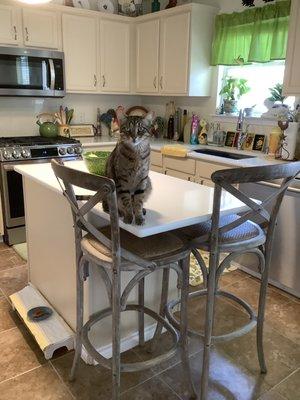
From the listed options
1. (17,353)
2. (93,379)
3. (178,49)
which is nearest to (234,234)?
(93,379)

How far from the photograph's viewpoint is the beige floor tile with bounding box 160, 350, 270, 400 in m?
1.74

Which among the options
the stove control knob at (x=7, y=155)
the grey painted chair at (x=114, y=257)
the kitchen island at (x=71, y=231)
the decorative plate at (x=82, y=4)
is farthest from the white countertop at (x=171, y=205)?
the decorative plate at (x=82, y=4)

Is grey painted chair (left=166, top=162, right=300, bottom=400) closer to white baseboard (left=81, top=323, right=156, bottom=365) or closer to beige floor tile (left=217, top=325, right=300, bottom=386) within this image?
beige floor tile (left=217, top=325, right=300, bottom=386)

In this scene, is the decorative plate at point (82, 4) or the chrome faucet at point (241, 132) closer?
the chrome faucet at point (241, 132)

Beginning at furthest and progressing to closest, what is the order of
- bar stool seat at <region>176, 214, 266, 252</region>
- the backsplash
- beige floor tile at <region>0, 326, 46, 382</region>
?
the backsplash, beige floor tile at <region>0, 326, 46, 382</region>, bar stool seat at <region>176, 214, 266, 252</region>

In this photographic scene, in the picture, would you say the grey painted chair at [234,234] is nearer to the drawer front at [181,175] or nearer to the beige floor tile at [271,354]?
the beige floor tile at [271,354]

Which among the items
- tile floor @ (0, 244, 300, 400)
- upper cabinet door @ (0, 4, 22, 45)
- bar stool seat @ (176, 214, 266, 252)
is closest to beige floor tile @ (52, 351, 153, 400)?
tile floor @ (0, 244, 300, 400)

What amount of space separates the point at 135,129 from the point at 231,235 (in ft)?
2.16

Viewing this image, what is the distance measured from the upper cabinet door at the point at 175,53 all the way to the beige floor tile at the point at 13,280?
2411 mm

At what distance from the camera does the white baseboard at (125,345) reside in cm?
191

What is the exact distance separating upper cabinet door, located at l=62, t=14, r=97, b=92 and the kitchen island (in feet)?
6.21

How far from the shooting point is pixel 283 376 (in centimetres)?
187

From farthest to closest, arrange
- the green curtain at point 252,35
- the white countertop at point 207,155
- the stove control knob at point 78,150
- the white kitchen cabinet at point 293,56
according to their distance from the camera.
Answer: the stove control knob at point 78,150, the green curtain at point 252,35, the white countertop at point 207,155, the white kitchen cabinet at point 293,56

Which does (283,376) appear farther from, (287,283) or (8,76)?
(8,76)
